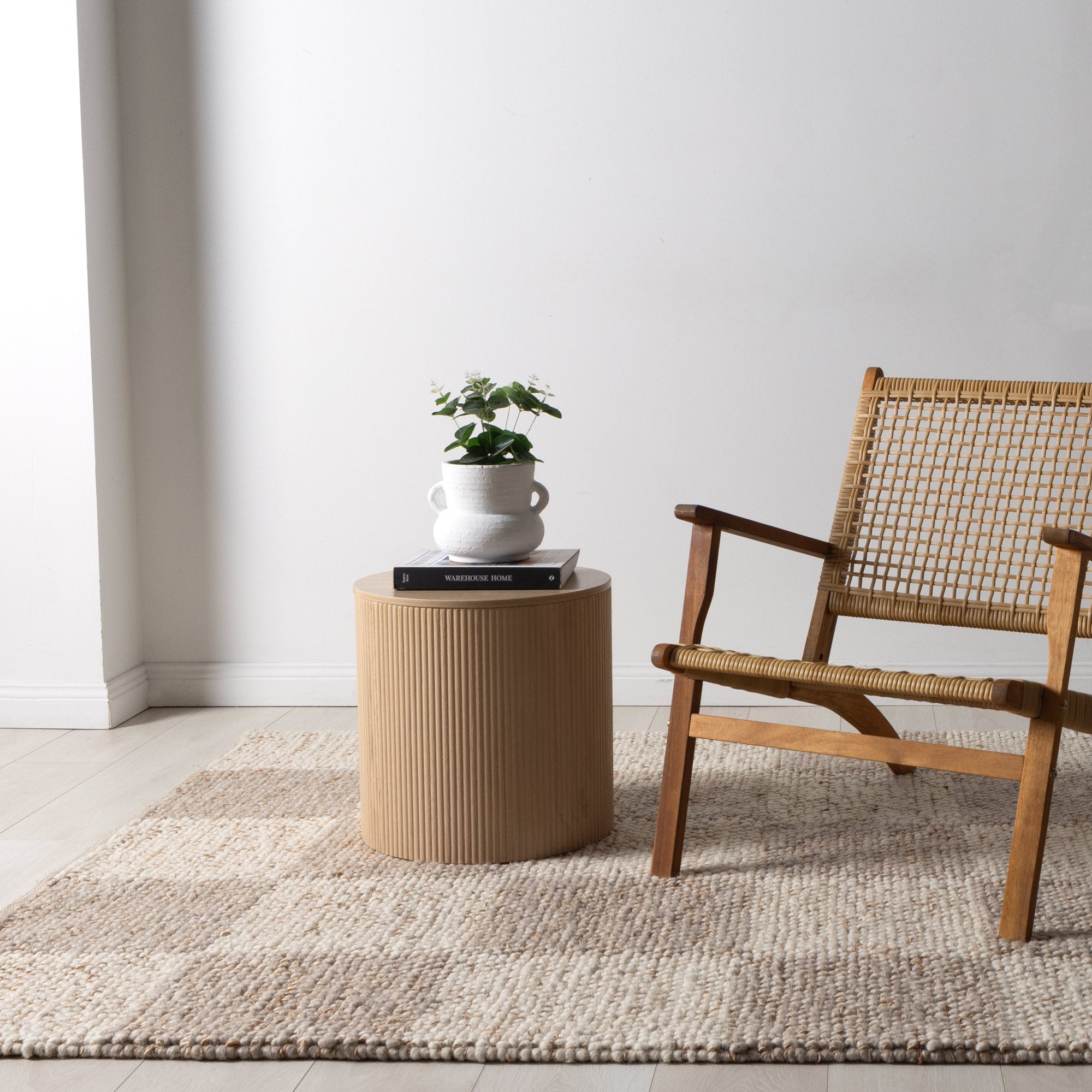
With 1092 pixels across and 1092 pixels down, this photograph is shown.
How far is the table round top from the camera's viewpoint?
174 cm

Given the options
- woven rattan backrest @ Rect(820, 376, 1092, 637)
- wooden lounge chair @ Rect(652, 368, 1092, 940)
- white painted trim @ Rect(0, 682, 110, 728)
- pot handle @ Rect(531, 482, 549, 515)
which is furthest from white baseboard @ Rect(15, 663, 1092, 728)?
pot handle @ Rect(531, 482, 549, 515)

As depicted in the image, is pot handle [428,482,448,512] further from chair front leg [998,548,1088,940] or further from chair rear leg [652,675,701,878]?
chair front leg [998,548,1088,940]

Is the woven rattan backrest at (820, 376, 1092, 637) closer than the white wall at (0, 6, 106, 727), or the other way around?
the woven rattan backrest at (820, 376, 1092, 637)

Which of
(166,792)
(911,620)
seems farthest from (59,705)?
(911,620)

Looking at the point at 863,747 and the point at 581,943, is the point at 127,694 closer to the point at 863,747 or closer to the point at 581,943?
the point at 581,943

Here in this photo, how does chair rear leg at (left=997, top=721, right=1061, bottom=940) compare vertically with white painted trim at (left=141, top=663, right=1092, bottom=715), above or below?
above

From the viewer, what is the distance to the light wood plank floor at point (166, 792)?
123cm

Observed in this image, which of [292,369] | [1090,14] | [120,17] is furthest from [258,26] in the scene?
[1090,14]

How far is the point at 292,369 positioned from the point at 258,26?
2.47 ft

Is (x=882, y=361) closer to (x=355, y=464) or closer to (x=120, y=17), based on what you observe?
(x=355, y=464)

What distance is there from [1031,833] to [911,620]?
50cm

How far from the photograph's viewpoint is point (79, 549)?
8.77ft

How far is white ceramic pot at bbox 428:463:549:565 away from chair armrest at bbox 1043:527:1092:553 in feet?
2.41

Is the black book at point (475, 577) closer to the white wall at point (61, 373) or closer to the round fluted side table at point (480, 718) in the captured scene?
the round fluted side table at point (480, 718)
